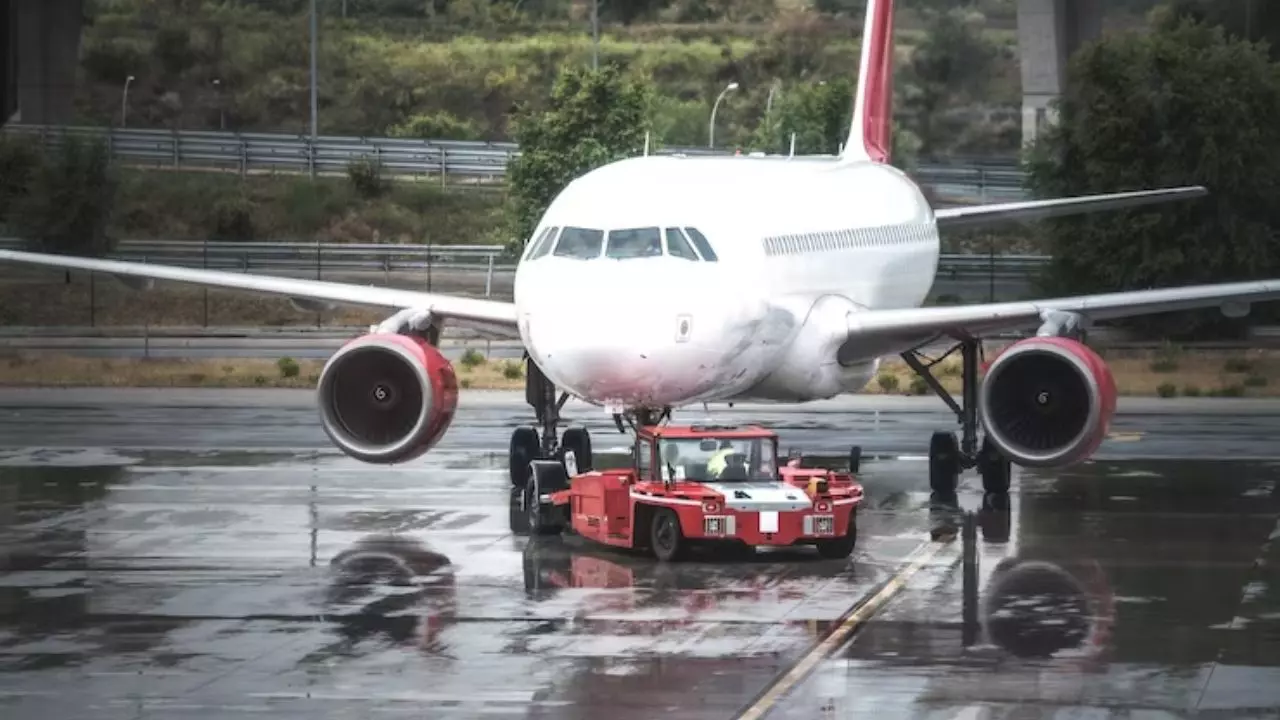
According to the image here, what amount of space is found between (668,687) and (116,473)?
17415 millimetres

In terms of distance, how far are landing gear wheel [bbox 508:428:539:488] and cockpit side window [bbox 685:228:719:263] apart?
4.83m

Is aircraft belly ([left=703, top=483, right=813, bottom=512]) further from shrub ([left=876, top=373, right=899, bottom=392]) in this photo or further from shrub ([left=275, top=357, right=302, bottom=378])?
shrub ([left=275, top=357, right=302, bottom=378])

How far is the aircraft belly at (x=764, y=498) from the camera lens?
24828mm

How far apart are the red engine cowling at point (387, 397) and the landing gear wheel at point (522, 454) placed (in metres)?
1.60

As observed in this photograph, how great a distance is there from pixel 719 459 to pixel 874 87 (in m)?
14.9

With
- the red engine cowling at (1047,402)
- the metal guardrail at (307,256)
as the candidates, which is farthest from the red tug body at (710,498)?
the metal guardrail at (307,256)

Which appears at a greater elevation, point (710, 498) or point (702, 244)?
point (702, 244)

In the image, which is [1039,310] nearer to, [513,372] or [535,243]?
[535,243]

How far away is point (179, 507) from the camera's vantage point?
30.4 m

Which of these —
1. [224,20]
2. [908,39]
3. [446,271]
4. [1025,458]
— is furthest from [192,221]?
[1025,458]

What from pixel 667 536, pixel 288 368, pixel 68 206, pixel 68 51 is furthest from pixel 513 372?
pixel 68 51

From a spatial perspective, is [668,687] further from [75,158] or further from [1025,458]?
[75,158]

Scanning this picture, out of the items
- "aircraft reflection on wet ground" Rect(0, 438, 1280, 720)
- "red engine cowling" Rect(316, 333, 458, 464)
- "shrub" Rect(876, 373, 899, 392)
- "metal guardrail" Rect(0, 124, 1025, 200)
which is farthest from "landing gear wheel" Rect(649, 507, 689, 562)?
"metal guardrail" Rect(0, 124, 1025, 200)

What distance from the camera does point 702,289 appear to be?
88.8 ft
